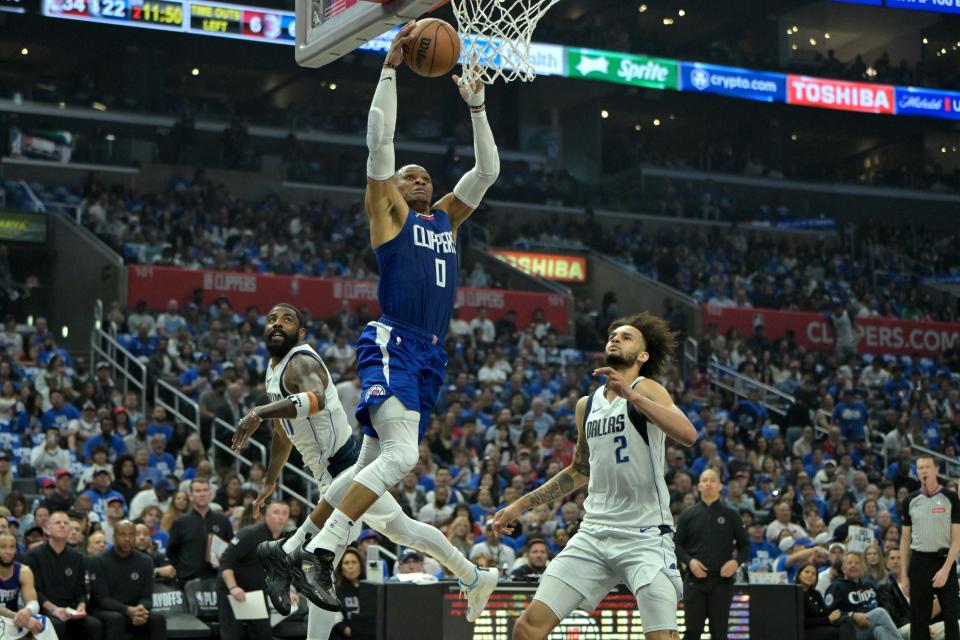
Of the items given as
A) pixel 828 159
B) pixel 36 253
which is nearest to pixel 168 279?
pixel 36 253

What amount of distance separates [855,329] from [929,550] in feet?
68.3

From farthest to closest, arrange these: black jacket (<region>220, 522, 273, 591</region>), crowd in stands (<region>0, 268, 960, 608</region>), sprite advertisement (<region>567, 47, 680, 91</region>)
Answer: sprite advertisement (<region>567, 47, 680, 91</region>)
crowd in stands (<region>0, 268, 960, 608</region>)
black jacket (<region>220, 522, 273, 591</region>)

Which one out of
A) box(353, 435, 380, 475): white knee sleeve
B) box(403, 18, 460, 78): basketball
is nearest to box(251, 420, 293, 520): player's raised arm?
box(353, 435, 380, 475): white knee sleeve

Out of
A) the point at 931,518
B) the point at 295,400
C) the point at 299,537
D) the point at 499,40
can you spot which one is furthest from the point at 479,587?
the point at 931,518

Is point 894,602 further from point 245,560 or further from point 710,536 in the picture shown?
point 245,560

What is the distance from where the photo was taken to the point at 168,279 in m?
25.4

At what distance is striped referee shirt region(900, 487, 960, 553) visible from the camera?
11.9m

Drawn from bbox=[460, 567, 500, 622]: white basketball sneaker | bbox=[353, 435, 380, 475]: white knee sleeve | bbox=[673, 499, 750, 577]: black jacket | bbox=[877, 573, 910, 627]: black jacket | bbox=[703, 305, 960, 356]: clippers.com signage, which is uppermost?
bbox=[703, 305, 960, 356]: clippers.com signage

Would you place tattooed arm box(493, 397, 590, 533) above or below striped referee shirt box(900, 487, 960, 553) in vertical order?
above

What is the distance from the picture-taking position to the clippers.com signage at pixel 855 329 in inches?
1238

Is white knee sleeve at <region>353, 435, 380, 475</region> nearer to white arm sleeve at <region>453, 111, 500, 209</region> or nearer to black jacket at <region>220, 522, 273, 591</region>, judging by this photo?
white arm sleeve at <region>453, 111, 500, 209</region>

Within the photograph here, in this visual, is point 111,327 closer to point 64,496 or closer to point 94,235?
point 94,235

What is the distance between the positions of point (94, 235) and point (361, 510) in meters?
21.9

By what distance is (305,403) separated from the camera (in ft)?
25.3
